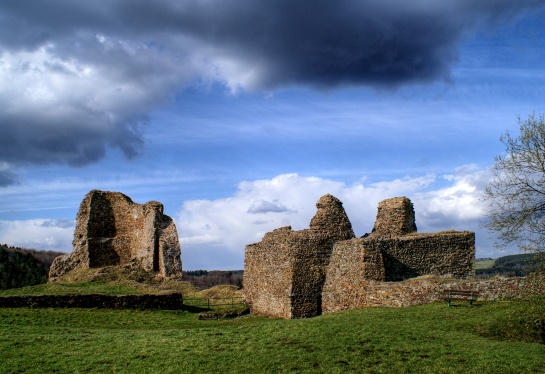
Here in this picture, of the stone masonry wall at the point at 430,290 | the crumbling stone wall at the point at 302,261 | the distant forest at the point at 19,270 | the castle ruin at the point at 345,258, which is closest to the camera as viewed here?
the stone masonry wall at the point at 430,290

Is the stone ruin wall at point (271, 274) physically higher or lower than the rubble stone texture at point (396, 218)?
lower

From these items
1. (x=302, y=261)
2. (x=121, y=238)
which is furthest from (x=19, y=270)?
(x=302, y=261)

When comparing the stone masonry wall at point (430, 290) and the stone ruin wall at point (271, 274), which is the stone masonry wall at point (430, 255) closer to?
the stone masonry wall at point (430, 290)

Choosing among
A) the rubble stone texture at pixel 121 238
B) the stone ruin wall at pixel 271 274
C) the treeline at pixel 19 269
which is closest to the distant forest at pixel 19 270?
the treeline at pixel 19 269

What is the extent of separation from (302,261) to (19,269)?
48.1 meters

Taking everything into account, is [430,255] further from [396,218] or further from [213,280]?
[213,280]

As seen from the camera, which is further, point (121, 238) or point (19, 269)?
point (19, 269)

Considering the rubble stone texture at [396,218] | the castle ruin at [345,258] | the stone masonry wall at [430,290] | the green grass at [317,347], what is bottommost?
the green grass at [317,347]

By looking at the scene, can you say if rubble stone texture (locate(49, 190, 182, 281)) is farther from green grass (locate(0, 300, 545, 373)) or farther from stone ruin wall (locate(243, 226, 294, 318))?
green grass (locate(0, 300, 545, 373))

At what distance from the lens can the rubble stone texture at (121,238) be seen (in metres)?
45.4

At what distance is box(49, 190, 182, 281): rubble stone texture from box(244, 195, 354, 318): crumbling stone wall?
50.0ft

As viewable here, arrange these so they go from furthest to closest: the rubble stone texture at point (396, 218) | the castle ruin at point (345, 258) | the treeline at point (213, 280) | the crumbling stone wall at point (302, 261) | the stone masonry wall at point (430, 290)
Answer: the treeline at point (213, 280), the rubble stone texture at point (396, 218), the crumbling stone wall at point (302, 261), the castle ruin at point (345, 258), the stone masonry wall at point (430, 290)

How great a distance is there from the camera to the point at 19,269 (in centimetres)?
6450

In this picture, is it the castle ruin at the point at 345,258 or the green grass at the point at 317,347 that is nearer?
the green grass at the point at 317,347
